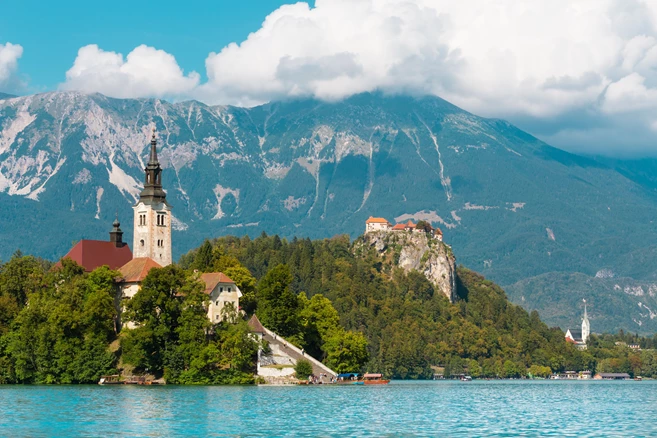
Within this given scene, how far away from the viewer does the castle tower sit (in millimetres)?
151125

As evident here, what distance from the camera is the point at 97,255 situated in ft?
489

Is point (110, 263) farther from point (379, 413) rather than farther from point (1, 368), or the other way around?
point (379, 413)

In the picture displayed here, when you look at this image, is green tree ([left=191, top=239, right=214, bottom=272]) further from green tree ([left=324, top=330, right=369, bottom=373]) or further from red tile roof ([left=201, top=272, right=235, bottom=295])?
green tree ([left=324, top=330, right=369, bottom=373])

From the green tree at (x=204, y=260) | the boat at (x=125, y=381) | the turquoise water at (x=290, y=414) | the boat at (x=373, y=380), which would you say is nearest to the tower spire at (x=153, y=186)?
the green tree at (x=204, y=260)

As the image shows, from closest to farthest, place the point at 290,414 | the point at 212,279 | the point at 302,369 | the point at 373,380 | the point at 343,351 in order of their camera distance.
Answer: the point at 290,414, the point at 302,369, the point at 212,279, the point at 343,351, the point at 373,380

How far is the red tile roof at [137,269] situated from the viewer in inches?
5295

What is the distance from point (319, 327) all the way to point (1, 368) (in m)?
41.2

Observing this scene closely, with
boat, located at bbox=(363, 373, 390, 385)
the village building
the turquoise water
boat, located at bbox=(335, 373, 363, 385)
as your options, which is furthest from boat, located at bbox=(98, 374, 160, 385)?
boat, located at bbox=(363, 373, 390, 385)

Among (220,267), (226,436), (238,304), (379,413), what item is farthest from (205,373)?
(226,436)

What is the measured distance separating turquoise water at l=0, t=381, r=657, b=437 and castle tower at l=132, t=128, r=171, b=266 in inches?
1415

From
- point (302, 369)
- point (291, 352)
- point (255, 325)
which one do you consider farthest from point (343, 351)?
point (255, 325)

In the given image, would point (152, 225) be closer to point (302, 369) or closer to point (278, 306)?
point (278, 306)

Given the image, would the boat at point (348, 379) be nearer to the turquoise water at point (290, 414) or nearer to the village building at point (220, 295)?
the village building at point (220, 295)

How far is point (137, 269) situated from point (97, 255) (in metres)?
13.7
